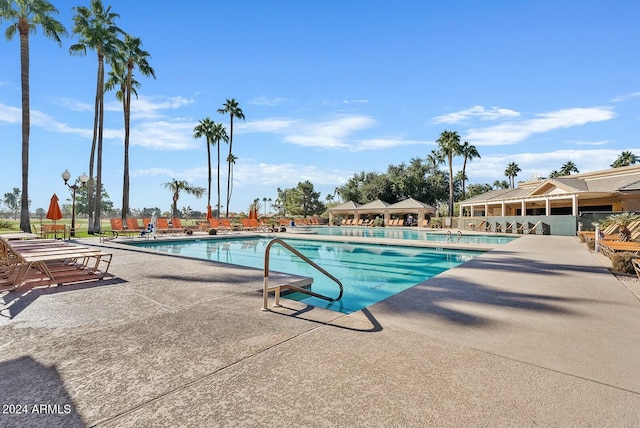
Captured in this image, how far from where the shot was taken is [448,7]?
12539 mm

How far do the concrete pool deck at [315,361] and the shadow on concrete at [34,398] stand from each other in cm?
1

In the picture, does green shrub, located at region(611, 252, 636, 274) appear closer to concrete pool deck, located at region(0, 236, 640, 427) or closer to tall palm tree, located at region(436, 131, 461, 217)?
concrete pool deck, located at region(0, 236, 640, 427)

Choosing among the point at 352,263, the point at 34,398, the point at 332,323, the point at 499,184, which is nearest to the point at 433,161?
the point at 352,263

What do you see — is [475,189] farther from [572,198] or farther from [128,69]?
[128,69]

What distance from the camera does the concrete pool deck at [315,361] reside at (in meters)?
1.80

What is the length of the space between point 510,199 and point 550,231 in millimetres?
6628

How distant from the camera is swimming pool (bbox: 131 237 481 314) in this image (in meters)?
7.29

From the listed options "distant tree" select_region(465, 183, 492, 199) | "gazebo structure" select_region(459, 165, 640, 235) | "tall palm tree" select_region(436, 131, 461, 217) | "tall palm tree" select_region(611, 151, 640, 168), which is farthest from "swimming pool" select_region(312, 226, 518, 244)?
"tall palm tree" select_region(611, 151, 640, 168)

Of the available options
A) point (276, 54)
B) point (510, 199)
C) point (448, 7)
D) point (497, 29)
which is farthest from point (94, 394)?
point (510, 199)

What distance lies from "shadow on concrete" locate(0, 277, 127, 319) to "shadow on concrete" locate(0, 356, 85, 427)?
1.90 meters

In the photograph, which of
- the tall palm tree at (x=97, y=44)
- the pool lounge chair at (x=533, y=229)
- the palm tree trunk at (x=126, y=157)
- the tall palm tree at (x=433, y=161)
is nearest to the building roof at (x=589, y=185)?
the pool lounge chair at (x=533, y=229)

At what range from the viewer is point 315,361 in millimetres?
2445

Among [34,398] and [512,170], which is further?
[512,170]

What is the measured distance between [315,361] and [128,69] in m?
26.3
